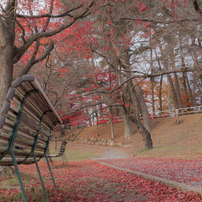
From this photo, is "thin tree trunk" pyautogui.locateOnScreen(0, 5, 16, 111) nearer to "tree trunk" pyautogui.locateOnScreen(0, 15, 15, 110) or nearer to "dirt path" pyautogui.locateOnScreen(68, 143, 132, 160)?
"tree trunk" pyautogui.locateOnScreen(0, 15, 15, 110)

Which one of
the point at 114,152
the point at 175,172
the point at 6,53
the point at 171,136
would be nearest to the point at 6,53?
the point at 6,53

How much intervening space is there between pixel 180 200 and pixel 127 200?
0.75 meters

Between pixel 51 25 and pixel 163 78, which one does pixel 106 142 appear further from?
pixel 51 25

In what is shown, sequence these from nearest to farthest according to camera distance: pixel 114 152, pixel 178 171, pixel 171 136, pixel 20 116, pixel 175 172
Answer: pixel 20 116 < pixel 175 172 < pixel 178 171 < pixel 114 152 < pixel 171 136

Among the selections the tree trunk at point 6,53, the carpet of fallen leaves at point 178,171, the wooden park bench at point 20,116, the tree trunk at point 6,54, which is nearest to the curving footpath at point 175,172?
the carpet of fallen leaves at point 178,171

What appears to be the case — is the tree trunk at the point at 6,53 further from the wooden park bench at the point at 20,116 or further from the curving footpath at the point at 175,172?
the curving footpath at the point at 175,172

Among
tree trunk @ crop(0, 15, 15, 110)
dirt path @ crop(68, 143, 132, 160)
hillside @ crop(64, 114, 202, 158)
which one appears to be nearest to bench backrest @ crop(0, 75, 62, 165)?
tree trunk @ crop(0, 15, 15, 110)

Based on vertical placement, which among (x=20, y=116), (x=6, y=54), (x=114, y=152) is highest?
(x=6, y=54)

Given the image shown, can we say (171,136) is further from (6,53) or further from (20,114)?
(20,114)

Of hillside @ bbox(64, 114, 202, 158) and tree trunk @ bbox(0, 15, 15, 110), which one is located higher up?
tree trunk @ bbox(0, 15, 15, 110)

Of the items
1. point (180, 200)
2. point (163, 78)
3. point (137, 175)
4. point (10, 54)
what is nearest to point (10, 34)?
point (10, 54)

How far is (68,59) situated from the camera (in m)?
12.2

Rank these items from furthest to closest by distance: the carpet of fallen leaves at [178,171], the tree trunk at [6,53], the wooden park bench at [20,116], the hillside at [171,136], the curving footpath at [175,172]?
1. the hillside at [171,136]
2. the tree trunk at [6,53]
3. the carpet of fallen leaves at [178,171]
4. the curving footpath at [175,172]
5. the wooden park bench at [20,116]

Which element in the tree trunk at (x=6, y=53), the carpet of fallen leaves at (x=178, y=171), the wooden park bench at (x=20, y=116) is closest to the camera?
the wooden park bench at (x=20, y=116)
